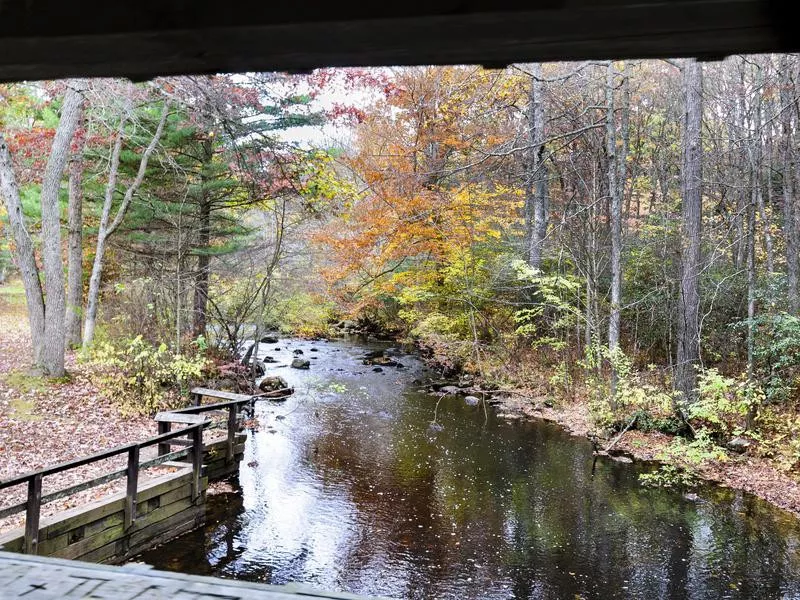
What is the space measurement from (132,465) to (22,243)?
22.3 feet

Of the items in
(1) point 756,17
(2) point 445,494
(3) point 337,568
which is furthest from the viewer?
(2) point 445,494

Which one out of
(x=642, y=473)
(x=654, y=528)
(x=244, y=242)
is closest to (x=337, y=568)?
(x=654, y=528)

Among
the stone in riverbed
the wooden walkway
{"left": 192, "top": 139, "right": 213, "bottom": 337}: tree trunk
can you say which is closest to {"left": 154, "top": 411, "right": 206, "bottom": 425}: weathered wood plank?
{"left": 192, "top": 139, "right": 213, "bottom": 337}: tree trunk

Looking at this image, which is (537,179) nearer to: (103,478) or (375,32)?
(103,478)

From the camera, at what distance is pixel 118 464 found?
8.97 m

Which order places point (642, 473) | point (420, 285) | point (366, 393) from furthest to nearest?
point (420, 285), point (366, 393), point (642, 473)

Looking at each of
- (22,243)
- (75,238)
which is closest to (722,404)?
(22,243)

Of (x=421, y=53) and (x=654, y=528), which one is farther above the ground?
(x=421, y=53)

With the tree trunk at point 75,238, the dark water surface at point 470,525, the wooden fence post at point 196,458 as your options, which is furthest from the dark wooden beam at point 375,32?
the tree trunk at point 75,238

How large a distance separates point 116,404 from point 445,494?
21.7ft

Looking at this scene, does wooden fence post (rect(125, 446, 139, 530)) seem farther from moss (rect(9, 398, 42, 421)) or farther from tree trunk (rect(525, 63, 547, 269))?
tree trunk (rect(525, 63, 547, 269))

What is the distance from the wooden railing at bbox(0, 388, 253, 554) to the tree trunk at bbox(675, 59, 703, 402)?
9064mm

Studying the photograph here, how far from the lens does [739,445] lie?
10953mm

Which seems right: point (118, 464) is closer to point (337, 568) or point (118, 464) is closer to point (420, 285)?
point (337, 568)
